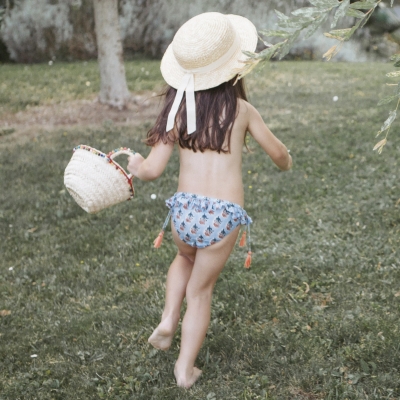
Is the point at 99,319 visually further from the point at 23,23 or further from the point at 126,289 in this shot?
the point at 23,23

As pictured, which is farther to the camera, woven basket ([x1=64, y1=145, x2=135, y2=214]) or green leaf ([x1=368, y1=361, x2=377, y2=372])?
green leaf ([x1=368, y1=361, x2=377, y2=372])

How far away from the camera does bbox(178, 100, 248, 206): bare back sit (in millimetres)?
2572

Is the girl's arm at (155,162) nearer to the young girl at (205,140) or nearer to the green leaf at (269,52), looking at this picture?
the young girl at (205,140)

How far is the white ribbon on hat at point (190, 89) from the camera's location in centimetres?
248

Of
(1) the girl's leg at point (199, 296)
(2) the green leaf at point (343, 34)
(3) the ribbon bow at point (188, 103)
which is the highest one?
(2) the green leaf at point (343, 34)

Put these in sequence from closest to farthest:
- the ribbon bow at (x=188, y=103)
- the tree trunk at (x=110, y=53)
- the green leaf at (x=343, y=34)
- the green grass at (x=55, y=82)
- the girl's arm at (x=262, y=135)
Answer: the green leaf at (x=343, y=34) → the ribbon bow at (x=188, y=103) → the girl's arm at (x=262, y=135) → the tree trunk at (x=110, y=53) → the green grass at (x=55, y=82)

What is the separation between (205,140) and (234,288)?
133cm

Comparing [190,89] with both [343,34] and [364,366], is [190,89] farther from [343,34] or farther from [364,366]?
[364,366]

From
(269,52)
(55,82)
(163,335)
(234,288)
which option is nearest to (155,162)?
(163,335)

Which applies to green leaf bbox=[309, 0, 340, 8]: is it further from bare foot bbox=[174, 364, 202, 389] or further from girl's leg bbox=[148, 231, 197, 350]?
bare foot bbox=[174, 364, 202, 389]

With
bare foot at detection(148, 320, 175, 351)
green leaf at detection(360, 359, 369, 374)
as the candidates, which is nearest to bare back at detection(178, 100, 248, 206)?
bare foot at detection(148, 320, 175, 351)

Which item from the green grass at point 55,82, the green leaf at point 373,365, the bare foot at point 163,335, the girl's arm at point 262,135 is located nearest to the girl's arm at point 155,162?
the girl's arm at point 262,135

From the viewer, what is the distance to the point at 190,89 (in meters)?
2.49

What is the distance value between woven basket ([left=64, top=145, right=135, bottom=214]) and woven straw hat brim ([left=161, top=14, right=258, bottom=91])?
1.33ft
